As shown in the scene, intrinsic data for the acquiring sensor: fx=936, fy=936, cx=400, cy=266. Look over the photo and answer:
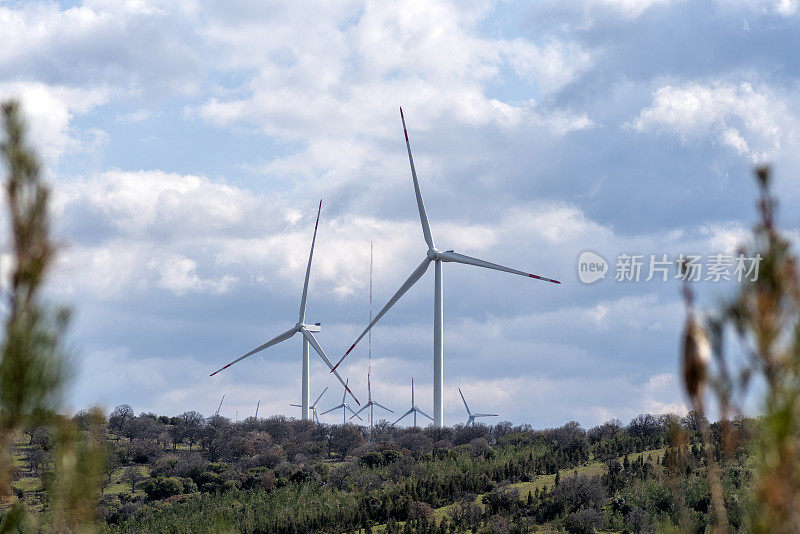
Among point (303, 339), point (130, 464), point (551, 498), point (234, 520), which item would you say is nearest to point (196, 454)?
point (130, 464)

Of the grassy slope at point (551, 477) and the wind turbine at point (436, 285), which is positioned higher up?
the wind turbine at point (436, 285)

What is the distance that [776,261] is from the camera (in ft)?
31.1

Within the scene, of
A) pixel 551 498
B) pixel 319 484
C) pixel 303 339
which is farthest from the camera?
pixel 303 339

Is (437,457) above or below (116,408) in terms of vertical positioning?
below

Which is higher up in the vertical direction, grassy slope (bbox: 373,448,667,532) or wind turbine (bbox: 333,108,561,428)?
wind turbine (bbox: 333,108,561,428)

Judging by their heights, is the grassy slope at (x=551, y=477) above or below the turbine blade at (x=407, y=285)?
below

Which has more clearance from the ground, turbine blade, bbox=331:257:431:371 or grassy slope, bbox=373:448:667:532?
turbine blade, bbox=331:257:431:371

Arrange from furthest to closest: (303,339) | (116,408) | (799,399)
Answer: (116,408) → (303,339) → (799,399)

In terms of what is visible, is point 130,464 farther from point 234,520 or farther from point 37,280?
point 37,280

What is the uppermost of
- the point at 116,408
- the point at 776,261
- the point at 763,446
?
the point at 116,408

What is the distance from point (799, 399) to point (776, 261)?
1.39 m

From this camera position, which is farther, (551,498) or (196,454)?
(196,454)

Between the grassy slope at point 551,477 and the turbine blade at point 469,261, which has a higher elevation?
the turbine blade at point 469,261

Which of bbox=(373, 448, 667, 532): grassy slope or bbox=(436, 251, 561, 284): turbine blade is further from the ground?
bbox=(436, 251, 561, 284): turbine blade
